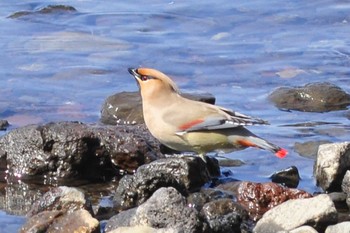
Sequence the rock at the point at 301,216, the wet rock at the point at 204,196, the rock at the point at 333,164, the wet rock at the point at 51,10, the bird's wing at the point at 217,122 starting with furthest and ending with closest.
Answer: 1. the wet rock at the point at 51,10
2. the bird's wing at the point at 217,122
3. the rock at the point at 333,164
4. the wet rock at the point at 204,196
5. the rock at the point at 301,216

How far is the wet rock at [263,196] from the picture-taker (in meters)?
7.90

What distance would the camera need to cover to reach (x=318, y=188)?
8.40 meters

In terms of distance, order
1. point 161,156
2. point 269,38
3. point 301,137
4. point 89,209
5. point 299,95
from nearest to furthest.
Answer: point 89,209
point 161,156
point 301,137
point 299,95
point 269,38

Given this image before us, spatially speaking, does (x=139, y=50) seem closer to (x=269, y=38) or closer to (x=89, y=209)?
(x=269, y=38)

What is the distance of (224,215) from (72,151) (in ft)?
5.71

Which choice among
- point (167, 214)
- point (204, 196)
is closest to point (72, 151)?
point (204, 196)

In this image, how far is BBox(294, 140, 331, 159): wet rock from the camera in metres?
9.25

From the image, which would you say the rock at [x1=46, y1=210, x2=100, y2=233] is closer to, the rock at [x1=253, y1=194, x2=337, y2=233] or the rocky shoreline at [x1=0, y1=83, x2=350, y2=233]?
the rocky shoreline at [x1=0, y1=83, x2=350, y2=233]

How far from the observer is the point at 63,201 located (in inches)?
301

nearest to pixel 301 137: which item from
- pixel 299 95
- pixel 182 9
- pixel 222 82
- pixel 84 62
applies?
pixel 299 95

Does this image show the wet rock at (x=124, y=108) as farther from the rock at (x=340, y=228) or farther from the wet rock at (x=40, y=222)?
the rock at (x=340, y=228)

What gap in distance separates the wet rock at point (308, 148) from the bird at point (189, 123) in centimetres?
61

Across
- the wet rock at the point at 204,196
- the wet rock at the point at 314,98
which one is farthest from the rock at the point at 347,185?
the wet rock at the point at 314,98

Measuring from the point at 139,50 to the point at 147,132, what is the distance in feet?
13.0
